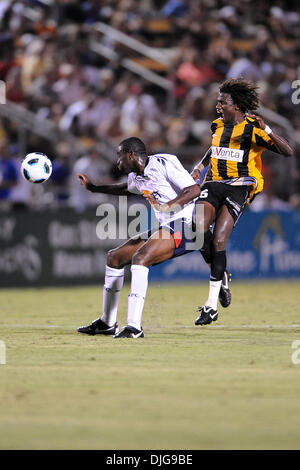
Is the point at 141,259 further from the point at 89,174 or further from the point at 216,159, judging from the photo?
the point at 89,174

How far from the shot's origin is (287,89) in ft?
66.2

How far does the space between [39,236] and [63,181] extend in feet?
3.71

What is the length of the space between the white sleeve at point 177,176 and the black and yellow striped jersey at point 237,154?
1355mm

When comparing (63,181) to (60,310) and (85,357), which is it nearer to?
(60,310)

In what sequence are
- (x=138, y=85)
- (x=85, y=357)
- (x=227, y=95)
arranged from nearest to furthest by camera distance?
(x=85, y=357), (x=227, y=95), (x=138, y=85)

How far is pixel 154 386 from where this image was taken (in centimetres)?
696

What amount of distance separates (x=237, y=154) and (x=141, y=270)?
Answer: 2.26 metres

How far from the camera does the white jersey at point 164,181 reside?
980 centimetres

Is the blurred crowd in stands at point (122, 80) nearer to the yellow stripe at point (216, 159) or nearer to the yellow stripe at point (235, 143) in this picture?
the yellow stripe at point (216, 159)

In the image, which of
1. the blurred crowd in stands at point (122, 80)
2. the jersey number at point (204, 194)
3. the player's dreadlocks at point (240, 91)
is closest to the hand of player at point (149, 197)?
the jersey number at point (204, 194)

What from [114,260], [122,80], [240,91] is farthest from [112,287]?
[122,80]

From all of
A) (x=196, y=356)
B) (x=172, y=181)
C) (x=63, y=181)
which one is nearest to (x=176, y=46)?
(x=63, y=181)

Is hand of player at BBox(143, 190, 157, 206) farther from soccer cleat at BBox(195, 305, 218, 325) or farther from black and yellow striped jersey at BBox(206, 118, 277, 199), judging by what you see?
black and yellow striped jersey at BBox(206, 118, 277, 199)

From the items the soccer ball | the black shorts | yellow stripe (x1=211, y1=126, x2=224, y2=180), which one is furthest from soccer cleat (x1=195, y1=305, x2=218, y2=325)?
the soccer ball
